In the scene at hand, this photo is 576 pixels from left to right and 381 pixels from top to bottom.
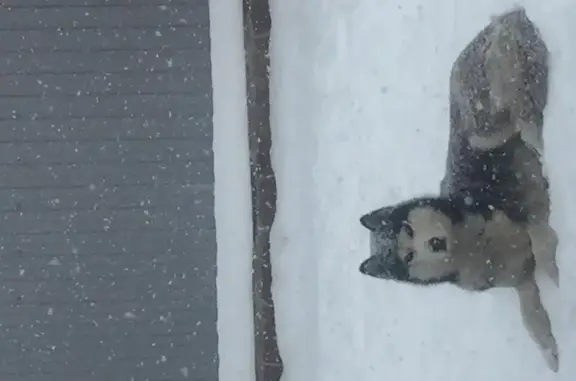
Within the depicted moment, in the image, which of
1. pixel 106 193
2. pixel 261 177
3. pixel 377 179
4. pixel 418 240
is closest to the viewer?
pixel 418 240

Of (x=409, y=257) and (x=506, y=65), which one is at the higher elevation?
(x=506, y=65)

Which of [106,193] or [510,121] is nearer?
[510,121]

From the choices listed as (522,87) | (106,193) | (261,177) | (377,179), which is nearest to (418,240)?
(522,87)

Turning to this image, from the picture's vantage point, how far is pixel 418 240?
1.54 feet

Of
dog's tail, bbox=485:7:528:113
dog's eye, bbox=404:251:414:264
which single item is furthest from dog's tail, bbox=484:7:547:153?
dog's eye, bbox=404:251:414:264

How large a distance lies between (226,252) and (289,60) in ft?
0.94

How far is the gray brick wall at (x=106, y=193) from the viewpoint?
1199 millimetres

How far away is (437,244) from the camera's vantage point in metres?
0.47

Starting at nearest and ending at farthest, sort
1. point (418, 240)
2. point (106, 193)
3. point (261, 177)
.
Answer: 1. point (418, 240)
2. point (261, 177)
3. point (106, 193)

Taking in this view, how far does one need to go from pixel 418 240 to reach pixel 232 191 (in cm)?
67

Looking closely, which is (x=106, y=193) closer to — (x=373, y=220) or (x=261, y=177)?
(x=261, y=177)

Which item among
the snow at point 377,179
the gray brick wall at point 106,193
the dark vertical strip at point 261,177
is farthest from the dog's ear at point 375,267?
the gray brick wall at point 106,193

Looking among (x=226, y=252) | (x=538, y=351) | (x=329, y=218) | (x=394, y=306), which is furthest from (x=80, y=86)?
(x=538, y=351)

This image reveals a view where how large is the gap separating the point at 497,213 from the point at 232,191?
657 millimetres
